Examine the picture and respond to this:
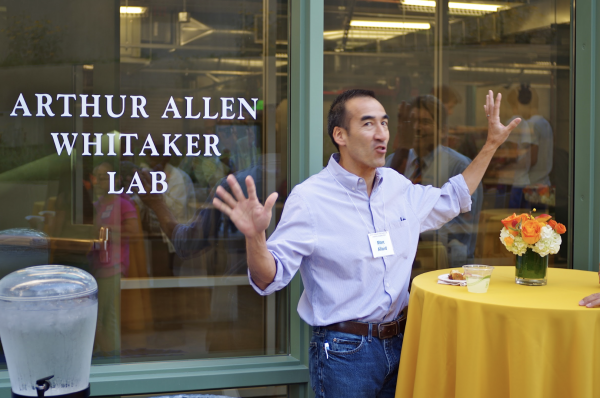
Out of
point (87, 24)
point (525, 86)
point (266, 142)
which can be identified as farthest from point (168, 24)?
point (525, 86)

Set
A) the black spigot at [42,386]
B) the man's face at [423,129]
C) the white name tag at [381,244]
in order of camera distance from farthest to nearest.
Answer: the man's face at [423,129] < the white name tag at [381,244] < the black spigot at [42,386]

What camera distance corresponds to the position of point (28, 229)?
2.69m

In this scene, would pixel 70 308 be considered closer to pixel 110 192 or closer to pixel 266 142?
pixel 110 192

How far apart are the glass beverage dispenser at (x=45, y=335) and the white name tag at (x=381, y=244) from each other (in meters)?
1.05

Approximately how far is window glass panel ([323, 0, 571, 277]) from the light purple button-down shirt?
3.03ft

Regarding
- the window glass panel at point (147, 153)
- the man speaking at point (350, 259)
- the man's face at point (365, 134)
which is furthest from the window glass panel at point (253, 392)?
the man's face at point (365, 134)

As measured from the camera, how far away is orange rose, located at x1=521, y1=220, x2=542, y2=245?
214 cm

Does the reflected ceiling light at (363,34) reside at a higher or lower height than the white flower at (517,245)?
higher

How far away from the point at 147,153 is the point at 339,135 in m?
0.96

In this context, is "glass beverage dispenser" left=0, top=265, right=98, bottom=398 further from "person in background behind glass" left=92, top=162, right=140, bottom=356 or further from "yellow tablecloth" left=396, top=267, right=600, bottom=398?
"yellow tablecloth" left=396, top=267, right=600, bottom=398

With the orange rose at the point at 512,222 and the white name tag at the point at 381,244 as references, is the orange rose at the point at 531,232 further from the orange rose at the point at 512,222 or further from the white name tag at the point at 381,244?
the white name tag at the point at 381,244

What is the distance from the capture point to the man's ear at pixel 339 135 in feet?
7.77

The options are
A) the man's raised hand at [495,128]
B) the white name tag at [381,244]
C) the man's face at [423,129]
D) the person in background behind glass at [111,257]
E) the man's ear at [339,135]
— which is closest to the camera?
the white name tag at [381,244]

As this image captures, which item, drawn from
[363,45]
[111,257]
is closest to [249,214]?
[111,257]
